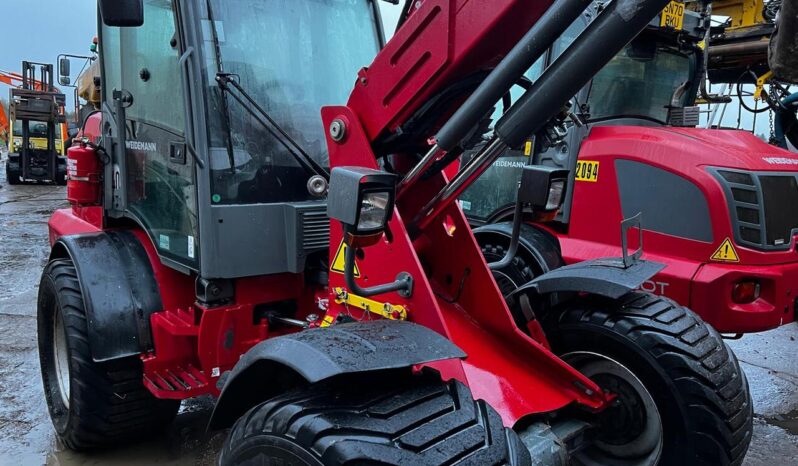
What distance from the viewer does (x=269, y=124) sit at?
2.90 m

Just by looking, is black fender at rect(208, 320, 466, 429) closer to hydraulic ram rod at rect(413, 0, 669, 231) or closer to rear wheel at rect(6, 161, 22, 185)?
hydraulic ram rod at rect(413, 0, 669, 231)

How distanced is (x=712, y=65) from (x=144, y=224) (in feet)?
24.9

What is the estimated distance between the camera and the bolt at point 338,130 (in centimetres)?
242

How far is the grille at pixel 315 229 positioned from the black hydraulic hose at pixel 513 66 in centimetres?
88

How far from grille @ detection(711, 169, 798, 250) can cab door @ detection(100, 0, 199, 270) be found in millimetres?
3119

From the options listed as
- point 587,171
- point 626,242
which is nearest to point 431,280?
point 626,242

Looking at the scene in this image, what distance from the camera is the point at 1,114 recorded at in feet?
86.4

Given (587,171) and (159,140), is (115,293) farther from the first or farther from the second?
(587,171)

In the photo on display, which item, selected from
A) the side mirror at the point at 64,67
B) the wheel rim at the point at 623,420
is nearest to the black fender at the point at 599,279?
the wheel rim at the point at 623,420

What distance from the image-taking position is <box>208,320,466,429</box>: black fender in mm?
1707

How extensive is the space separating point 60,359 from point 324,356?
2758mm

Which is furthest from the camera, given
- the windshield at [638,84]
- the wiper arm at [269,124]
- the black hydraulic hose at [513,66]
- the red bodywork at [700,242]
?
the windshield at [638,84]

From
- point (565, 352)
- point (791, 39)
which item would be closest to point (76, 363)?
point (565, 352)

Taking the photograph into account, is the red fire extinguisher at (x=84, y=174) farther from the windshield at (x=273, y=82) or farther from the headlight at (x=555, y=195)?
the headlight at (x=555, y=195)
